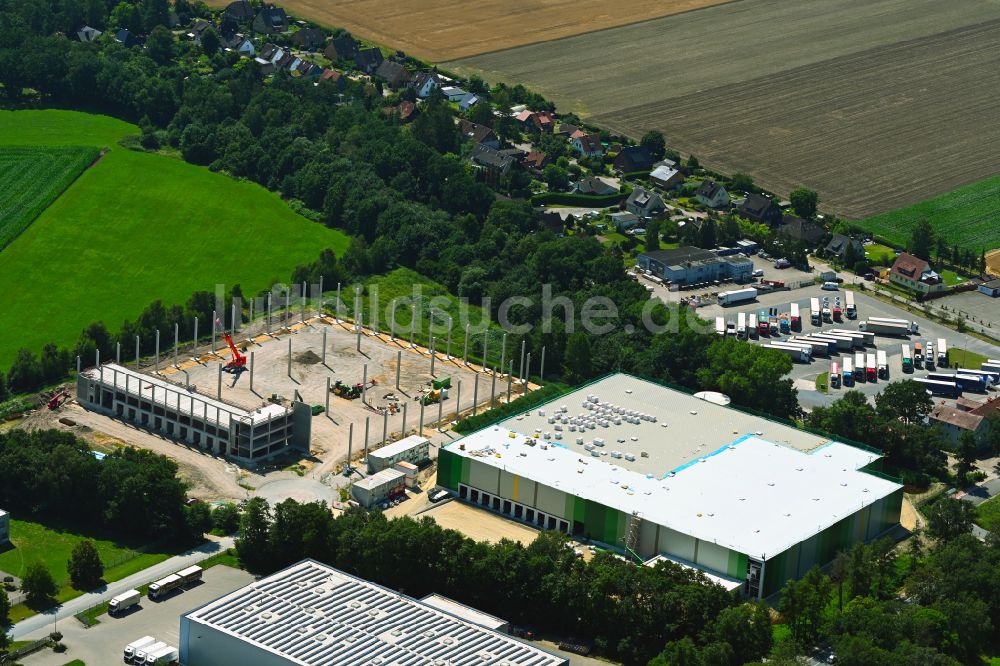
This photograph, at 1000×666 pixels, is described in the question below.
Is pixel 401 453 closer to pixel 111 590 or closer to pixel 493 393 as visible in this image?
pixel 493 393

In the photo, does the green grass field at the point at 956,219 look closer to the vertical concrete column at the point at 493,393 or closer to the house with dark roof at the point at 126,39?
the vertical concrete column at the point at 493,393

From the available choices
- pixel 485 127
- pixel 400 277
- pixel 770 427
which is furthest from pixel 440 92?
pixel 770 427

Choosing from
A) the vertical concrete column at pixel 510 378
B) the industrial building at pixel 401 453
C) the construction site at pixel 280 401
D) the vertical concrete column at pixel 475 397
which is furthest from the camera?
the vertical concrete column at pixel 510 378

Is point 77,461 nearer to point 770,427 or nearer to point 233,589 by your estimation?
point 233,589

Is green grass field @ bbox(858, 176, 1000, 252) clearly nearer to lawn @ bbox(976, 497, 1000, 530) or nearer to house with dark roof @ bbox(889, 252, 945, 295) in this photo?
house with dark roof @ bbox(889, 252, 945, 295)

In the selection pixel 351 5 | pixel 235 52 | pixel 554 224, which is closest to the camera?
pixel 554 224

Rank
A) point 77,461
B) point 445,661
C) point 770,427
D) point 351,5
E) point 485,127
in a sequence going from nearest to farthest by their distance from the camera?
1. point 445,661
2. point 77,461
3. point 770,427
4. point 485,127
5. point 351,5

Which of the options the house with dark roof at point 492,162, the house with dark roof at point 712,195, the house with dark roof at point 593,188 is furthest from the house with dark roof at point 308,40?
the house with dark roof at point 712,195
